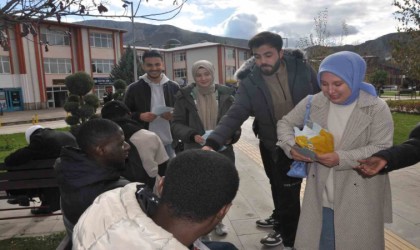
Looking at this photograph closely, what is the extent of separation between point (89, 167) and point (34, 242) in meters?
2.37

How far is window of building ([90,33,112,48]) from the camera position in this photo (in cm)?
4288

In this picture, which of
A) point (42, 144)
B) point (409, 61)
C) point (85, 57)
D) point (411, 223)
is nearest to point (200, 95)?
point (42, 144)

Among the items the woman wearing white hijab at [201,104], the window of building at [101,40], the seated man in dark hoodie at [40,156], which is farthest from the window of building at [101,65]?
the woman wearing white hijab at [201,104]

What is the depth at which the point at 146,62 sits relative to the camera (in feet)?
13.6

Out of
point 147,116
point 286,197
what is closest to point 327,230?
point 286,197

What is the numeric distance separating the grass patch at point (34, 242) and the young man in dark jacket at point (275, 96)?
2.30m

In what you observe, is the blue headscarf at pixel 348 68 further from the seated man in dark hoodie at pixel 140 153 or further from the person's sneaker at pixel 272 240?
the person's sneaker at pixel 272 240

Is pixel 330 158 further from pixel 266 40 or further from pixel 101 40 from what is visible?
pixel 101 40

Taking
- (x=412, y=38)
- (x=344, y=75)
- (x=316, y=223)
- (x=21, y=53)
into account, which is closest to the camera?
(x=344, y=75)

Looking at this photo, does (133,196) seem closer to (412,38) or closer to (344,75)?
(344,75)

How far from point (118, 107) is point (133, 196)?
2.00 metres

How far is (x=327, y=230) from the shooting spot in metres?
2.49

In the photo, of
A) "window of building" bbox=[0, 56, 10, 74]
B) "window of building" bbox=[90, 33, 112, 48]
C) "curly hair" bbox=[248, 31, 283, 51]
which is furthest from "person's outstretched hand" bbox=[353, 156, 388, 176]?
"window of building" bbox=[90, 33, 112, 48]

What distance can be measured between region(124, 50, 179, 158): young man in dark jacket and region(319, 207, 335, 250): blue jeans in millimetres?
2175
